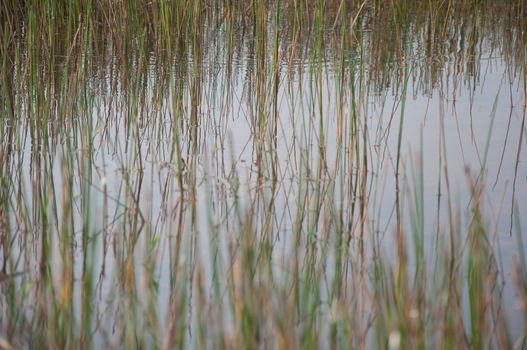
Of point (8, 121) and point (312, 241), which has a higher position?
point (8, 121)

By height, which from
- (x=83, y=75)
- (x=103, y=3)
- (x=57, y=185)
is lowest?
(x=57, y=185)

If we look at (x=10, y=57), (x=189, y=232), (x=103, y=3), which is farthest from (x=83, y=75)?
(x=189, y=232)

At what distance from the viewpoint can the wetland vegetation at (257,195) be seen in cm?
137

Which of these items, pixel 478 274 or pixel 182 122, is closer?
pixel 478 274

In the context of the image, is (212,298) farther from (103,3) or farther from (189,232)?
(103,3)

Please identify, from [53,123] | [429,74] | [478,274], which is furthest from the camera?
[429,74]

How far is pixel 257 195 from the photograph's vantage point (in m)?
2.04

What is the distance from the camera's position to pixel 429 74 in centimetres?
321

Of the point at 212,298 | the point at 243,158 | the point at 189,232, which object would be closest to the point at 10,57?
the point at 243,158

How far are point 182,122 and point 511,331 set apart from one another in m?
1.30

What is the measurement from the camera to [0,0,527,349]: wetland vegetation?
53.9 inches

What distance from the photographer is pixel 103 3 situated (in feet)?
11.9

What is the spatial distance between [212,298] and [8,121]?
4.14 ft

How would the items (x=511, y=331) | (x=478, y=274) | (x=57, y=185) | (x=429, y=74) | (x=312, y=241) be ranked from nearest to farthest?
(x=478, y=274)
(x=511, y=331)
(x=312, y=241)
(x=57, y=185)
(x=429, y=74)
